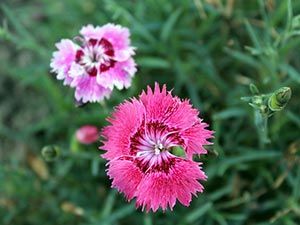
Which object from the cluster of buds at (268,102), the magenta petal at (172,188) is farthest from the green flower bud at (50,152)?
the cluster of buds at (268,102)

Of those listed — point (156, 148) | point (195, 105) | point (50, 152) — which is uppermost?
point (195, 105)

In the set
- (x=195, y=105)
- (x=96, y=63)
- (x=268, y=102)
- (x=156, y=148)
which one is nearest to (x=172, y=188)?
(x=156, y=148)

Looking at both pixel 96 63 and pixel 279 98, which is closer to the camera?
pixel 279 98

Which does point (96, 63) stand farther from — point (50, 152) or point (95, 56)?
point (50, 152)

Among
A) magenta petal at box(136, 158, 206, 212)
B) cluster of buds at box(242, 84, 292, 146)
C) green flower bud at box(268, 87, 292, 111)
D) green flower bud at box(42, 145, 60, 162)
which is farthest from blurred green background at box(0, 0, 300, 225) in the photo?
magenta petal at box(136, 158, 206, 212)

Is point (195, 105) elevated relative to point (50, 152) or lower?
elevated
